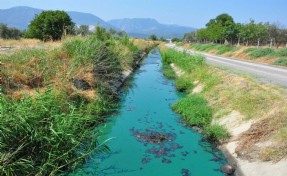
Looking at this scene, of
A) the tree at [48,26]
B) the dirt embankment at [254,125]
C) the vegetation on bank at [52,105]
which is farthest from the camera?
the tree at [48,26]

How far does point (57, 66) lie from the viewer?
12.4 metres

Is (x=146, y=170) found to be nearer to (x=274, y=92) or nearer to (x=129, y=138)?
(x=129, y=138)

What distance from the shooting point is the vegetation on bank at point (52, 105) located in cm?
671

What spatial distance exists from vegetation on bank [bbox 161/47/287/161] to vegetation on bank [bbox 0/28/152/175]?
13.0 ft

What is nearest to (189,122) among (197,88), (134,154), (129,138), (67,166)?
(129,138)

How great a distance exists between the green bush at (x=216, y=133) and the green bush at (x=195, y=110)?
3.37 feet

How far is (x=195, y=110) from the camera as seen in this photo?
42.3 feet

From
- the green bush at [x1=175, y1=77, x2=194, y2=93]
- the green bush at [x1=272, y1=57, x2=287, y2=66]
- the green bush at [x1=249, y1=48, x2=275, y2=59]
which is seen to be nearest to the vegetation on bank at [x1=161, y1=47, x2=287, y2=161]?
the green bush at [x1=175, y1=77, x2=194, y2=93]

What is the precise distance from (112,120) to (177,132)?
298 cm

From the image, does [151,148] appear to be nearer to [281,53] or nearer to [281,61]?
[281,61]

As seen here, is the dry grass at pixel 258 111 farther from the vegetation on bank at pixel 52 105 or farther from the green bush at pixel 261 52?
the green bush at pixel 261 52

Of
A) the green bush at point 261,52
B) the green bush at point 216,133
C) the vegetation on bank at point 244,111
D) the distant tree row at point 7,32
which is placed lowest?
the green bush at point 216,133

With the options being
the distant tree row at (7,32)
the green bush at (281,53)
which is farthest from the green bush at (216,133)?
the distant tree row at (7,32)

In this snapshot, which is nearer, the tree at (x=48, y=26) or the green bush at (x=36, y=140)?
the green bush at (x=36, y=140)
